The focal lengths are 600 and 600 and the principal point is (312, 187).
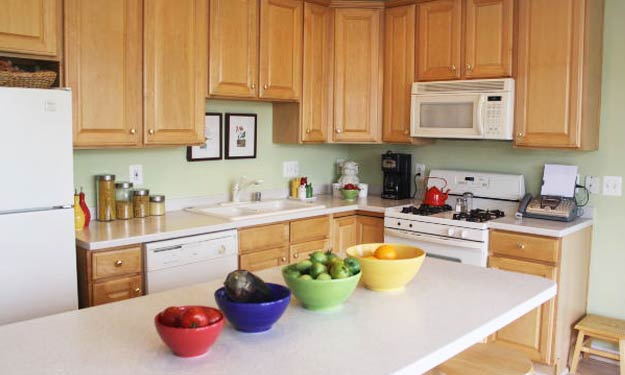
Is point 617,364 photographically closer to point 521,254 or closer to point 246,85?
point 521,254

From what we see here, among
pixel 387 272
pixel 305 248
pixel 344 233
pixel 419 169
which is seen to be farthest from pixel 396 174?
pixel 387 272

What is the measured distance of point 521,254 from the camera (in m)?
3.45

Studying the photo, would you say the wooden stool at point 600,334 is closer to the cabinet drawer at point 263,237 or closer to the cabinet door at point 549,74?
the cabinet door at point 549,74

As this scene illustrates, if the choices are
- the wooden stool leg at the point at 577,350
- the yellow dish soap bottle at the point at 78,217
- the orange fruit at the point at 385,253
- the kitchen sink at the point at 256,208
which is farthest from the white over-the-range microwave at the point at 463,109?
the yellow dish soap bottle at the point at 78,217

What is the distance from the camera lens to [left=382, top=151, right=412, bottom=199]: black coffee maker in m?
4.46

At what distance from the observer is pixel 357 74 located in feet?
14.2

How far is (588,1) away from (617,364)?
2.17 meters

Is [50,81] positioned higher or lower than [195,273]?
higher

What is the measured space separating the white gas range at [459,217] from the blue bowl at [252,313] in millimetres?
2229

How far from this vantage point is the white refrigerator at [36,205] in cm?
246

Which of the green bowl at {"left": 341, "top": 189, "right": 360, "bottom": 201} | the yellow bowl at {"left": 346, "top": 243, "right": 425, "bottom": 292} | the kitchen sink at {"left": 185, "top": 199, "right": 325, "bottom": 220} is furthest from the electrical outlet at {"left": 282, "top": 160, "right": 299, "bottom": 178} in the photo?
the yellow bowl at {"left": 346, "top": 243, "right": 425, "bottom": 292}

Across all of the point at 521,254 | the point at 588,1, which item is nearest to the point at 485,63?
the point at 588,1

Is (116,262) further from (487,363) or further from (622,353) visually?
(622,353)

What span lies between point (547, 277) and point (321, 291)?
212 centimetres
